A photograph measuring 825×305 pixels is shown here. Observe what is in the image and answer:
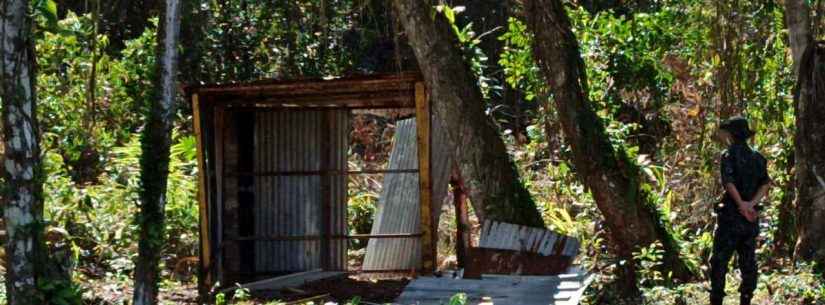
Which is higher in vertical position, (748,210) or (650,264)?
(748,210)

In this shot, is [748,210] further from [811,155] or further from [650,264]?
[811,155]

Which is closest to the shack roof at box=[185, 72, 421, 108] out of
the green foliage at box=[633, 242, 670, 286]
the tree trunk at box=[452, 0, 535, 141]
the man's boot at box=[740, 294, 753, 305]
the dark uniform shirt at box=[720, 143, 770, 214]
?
the green foliage at box=[633, 242, 670, 286]

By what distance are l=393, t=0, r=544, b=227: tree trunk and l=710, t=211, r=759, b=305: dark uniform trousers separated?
224 cm

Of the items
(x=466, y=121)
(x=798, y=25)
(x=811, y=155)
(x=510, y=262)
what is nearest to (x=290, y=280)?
(x=466, y=121)

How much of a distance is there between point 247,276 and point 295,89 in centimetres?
251

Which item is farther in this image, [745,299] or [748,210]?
[745,299]

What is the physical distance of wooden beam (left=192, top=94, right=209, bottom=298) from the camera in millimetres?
11938

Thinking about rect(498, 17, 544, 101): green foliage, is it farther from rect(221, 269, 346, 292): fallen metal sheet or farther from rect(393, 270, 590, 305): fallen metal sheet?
rect(393, 270, 590, 305): fallen metal sheet

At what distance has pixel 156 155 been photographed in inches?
374

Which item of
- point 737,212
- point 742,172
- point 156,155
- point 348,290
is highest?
point 156,155

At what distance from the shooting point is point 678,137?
16062 mm

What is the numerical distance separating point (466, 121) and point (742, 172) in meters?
2.86

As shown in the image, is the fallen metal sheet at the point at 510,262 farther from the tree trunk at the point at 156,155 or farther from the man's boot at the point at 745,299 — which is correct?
the tree trunk at the point at 156,155

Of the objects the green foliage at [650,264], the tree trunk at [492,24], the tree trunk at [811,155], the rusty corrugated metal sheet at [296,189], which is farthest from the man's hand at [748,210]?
the tree trunk at [492,24]
